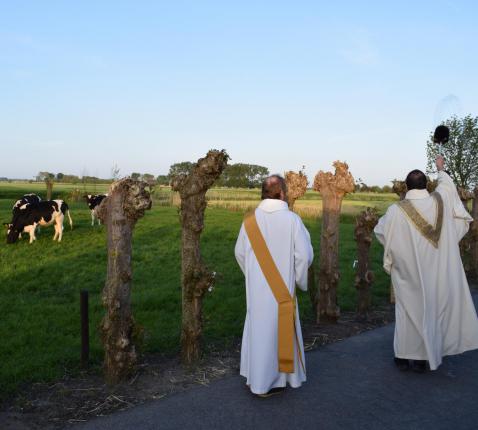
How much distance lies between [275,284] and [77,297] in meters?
6.25

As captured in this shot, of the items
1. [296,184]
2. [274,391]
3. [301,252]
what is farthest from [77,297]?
[301,252]

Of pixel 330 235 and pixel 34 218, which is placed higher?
pixel 330 235

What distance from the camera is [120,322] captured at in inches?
227

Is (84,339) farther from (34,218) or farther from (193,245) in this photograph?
(34,218)

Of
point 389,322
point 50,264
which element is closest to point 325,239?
point 389,322

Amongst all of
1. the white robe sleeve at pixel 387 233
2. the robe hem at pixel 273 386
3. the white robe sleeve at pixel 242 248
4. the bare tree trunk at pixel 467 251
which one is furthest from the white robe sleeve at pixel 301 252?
the bare tree trunk at pixel 467 251

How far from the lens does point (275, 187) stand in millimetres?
5648

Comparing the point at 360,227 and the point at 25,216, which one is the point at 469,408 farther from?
the point at 25,216

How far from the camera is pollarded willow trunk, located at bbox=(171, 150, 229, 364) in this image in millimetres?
6332

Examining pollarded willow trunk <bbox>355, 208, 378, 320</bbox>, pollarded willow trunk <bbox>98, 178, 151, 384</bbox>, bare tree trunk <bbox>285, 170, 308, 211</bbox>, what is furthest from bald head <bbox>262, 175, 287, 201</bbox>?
pollarded willow trunk <bbox>355, 208, 378, 320</bbox>

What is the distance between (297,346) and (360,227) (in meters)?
3.87

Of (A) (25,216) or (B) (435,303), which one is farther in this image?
(A) (25,216)

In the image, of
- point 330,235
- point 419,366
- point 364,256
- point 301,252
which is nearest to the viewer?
point 301,252

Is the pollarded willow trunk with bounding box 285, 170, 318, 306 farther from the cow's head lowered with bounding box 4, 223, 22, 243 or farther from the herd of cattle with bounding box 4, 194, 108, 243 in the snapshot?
the cow's head lowered with bounding box 4, 223, 22, 243
